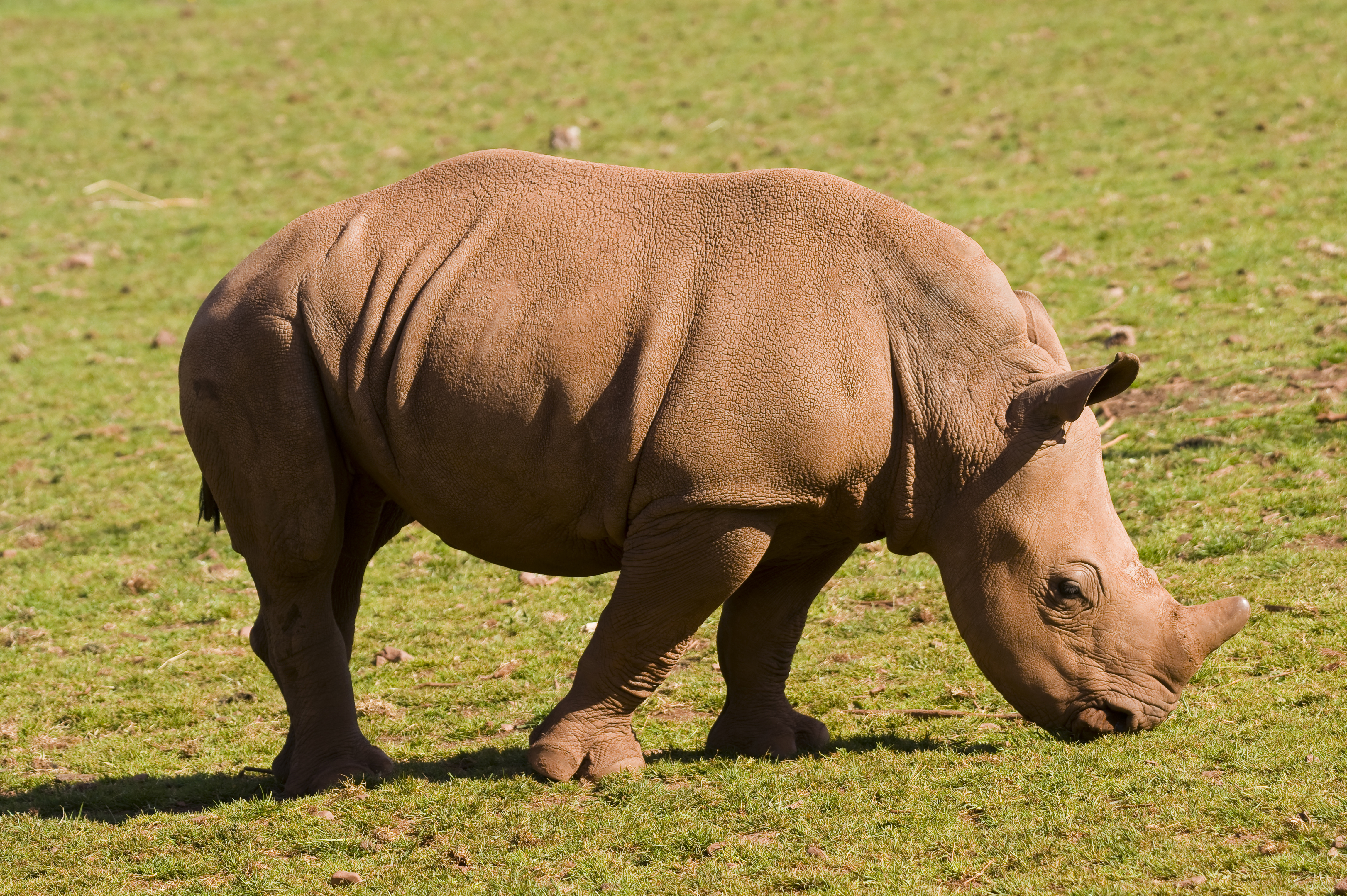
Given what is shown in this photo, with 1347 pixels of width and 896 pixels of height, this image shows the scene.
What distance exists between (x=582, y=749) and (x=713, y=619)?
3.03 meters

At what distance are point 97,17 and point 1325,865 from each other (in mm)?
30477

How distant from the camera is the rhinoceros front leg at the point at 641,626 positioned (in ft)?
19.8

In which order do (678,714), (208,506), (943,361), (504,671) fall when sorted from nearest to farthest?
1. (943,361)
2. (208,506)
3. (678,714)
4. (504,671)

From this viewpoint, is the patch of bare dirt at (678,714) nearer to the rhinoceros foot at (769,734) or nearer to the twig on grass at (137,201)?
the rhinoceros foot at (769,734)

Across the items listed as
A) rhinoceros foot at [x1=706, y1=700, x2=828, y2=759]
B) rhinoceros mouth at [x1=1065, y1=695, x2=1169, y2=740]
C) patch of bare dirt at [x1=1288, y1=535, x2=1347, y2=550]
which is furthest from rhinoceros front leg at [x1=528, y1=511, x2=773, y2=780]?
patch of bare dirt at [x1=1288, y1=535, x2=1347, y2=550]

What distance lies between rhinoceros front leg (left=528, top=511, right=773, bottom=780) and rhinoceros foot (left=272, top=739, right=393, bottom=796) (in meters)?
0.81

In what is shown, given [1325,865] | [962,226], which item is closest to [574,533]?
[1325,865]

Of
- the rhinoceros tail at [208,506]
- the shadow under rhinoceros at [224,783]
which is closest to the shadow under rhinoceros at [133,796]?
the shadow under rhinoceros at [224,783]

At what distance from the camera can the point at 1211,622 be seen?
20.4 ft

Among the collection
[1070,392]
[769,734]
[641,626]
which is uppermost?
[1070,392]

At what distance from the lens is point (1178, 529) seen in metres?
9.45

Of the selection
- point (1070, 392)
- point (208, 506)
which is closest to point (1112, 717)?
point (1070, 392)

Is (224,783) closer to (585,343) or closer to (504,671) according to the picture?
(504,671)

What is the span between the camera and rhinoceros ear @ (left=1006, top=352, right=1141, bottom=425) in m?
5.80
